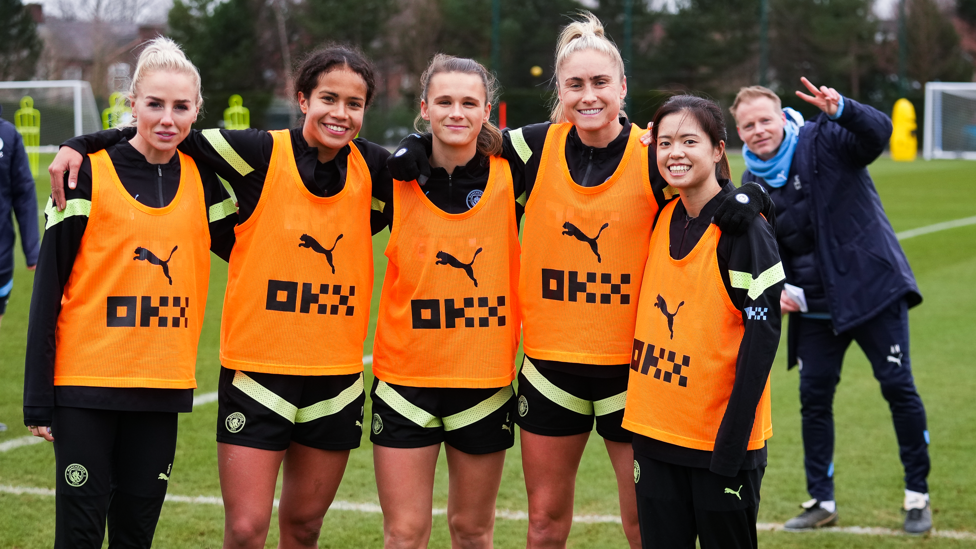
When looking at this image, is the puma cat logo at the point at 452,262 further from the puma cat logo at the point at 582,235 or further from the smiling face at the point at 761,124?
the smiling face at the point at 761,124

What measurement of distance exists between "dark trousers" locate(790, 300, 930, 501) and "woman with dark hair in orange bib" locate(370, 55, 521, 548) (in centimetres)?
208

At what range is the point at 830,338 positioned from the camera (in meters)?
4.85

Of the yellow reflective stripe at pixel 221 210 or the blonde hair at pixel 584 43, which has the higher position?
the blonde hair at pixel 584 43

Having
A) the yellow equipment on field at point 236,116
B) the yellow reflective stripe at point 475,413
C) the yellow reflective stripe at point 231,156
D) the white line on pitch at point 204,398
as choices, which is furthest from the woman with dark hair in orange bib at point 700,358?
the yellow equipment on field at point 236,116

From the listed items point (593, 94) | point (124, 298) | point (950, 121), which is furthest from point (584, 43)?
point (950, 121)

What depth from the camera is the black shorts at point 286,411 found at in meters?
3.31

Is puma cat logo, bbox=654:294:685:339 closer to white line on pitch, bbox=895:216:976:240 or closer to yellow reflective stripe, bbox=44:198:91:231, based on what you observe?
yellow reflective stripe, bbox=44:198:91:231

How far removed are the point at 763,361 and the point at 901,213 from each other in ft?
51.5

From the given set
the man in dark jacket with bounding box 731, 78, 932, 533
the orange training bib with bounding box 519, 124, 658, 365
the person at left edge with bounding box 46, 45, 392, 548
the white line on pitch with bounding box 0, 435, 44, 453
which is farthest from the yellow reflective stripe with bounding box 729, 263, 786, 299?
the white line on pitch with bounding box 0, 435, 44, 453

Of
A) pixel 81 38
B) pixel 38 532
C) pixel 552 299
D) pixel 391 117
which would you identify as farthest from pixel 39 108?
pixel 81 38

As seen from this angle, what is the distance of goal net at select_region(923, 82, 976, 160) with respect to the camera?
31.9 metres

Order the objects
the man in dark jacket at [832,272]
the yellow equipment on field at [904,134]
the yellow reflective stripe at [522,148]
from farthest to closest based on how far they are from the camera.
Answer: the yellow equipment on field at [904,134] → the man in dark jacket at [832,272] → the yellow reflective stripe at [522,148]

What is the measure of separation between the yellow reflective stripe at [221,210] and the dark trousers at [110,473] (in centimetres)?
68

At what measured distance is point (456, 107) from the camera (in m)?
3.35
